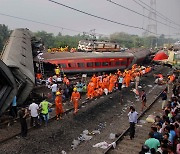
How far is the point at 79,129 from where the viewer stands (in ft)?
45.4

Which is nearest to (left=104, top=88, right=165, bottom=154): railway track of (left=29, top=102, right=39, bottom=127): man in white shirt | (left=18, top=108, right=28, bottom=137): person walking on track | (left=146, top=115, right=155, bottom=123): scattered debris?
(left=146, top=115, right=155, bottom=123): scattered debris

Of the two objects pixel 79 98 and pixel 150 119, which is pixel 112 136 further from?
pixel 79 98

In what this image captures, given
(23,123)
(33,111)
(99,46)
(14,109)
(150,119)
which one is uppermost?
(99,46)

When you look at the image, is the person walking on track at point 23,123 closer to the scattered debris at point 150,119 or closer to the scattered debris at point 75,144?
the scattered debris at point 75,144

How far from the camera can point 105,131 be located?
13.8m

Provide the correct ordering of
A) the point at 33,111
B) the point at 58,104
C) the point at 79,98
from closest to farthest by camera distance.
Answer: the point at 33,111 < the point at 58,104 < the point at 79,98

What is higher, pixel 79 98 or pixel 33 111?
pixel 33 111

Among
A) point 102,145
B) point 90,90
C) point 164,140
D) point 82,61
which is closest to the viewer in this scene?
point 164,140

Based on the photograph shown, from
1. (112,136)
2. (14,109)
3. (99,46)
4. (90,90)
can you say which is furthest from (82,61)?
(112,136)

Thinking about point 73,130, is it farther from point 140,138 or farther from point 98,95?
point 98,95

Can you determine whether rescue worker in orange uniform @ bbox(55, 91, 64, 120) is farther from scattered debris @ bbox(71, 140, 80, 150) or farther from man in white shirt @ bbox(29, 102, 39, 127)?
scattered debris @ bbox(71, 140, 80, 150)

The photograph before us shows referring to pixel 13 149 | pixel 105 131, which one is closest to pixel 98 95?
pixel 105 131

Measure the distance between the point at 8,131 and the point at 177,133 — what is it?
287 inches

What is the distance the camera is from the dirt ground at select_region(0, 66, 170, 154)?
11414 mm
